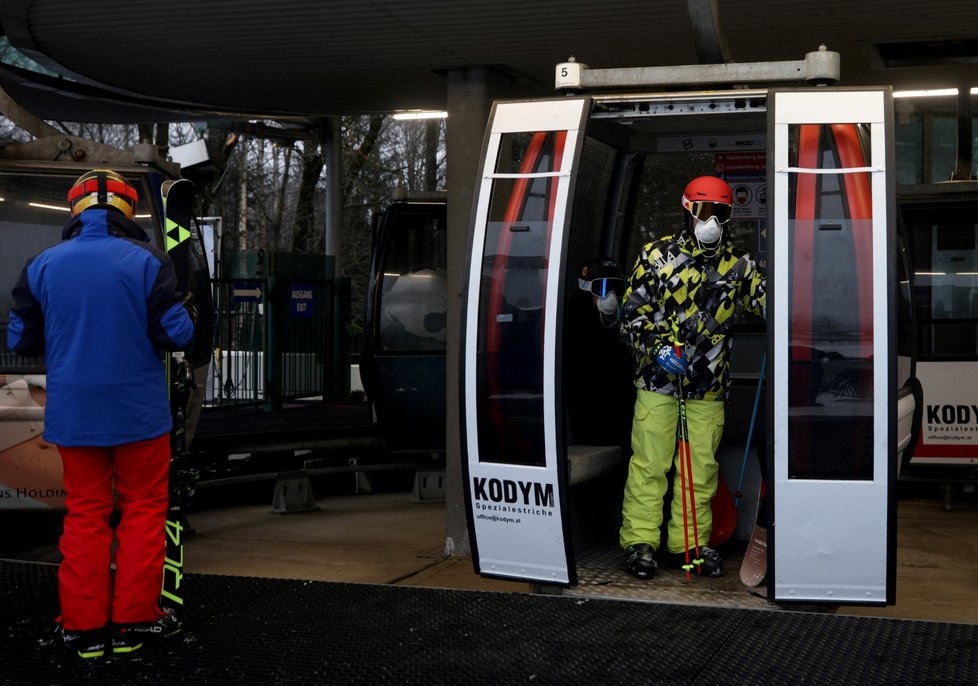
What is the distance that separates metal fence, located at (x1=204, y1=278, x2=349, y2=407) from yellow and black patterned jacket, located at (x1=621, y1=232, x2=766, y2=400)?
21.3 ft

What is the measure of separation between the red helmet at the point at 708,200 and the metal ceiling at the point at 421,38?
1.41 m

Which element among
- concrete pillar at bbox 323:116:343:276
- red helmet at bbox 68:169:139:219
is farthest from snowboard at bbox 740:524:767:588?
concrete pillar at bbox 323:116:343:276

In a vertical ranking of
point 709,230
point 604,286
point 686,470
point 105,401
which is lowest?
point 686,470

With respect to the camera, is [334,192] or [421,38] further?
[334,192]

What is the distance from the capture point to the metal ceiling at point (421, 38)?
7.20 metres

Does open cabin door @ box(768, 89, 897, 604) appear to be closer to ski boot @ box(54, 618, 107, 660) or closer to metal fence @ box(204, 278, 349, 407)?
ski boot @ box(54, 618, 107, 660)

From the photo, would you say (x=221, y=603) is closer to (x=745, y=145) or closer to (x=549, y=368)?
(x=549, y=368)

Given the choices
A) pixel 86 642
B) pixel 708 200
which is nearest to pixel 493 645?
pixel 86 642

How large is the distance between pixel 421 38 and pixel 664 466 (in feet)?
10.7

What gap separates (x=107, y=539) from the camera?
5035 mm

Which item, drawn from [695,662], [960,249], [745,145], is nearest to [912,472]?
[960,249]

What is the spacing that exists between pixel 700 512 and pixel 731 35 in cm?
311

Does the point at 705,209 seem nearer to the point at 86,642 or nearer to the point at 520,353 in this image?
the point at 520,353

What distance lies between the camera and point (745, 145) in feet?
23.4
